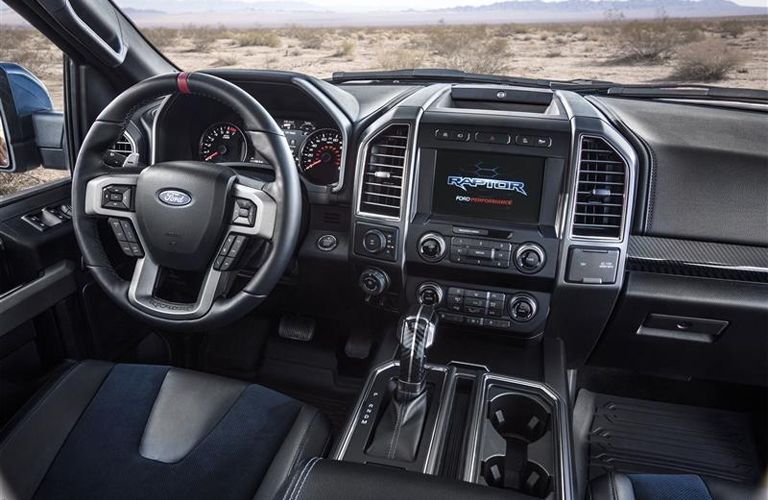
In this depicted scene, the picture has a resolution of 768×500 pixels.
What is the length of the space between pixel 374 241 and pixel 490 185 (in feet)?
1.35

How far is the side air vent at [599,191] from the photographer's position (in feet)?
5.79

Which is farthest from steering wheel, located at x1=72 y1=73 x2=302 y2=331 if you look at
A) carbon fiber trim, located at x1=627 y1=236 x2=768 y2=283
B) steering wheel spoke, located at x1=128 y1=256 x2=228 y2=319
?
carbon fiber trim, located at x1=627 y1=236 x2=768 y2=283

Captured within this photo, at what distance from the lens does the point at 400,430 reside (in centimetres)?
154

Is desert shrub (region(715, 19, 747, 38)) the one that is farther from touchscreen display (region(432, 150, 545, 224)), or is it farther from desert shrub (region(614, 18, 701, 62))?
touchscreen display (region(432, 150, 545, 224))

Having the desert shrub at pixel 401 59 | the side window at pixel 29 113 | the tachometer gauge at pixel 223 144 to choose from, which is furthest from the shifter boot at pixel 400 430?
the side window at pixel 29 113

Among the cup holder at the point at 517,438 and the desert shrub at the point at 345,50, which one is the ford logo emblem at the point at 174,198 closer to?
the cup holder at the point at 517,438

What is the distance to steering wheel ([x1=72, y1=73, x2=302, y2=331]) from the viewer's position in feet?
5.15

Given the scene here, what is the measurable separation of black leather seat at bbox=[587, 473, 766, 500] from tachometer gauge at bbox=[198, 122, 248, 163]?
1.57 metres

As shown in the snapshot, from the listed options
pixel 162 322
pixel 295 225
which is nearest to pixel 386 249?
pixel 295 225

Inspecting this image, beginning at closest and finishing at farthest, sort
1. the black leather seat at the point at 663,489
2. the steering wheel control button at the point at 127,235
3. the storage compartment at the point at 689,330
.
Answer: the black leather seat at the point at 663,489 < the steering wheel control button at the point at 127,235 < the storage compartment at the point at 689,330

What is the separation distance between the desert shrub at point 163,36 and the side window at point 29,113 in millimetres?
359

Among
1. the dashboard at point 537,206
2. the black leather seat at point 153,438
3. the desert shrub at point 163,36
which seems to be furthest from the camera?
the desert shrub at point 163,36

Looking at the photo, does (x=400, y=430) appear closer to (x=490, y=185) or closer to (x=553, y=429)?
(x=553, y=429)

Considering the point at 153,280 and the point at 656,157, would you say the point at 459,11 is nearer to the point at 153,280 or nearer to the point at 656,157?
the point at 656,157
